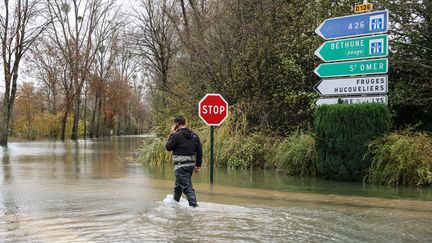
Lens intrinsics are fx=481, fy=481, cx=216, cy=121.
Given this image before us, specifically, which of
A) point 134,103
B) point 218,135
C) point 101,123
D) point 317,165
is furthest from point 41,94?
point 317,165

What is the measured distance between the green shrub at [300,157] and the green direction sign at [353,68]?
2009 mm

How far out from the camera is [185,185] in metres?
8.56

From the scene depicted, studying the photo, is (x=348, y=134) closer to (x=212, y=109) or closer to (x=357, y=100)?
(x=357, y=100)

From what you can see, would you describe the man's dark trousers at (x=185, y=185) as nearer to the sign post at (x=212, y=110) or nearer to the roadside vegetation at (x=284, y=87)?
the sign post at (x=212, y=110)

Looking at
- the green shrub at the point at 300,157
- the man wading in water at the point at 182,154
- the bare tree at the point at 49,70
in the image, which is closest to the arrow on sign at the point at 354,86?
the green shrub at the point at 300,157

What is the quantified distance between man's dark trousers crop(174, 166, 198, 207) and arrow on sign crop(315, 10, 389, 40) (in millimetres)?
6304

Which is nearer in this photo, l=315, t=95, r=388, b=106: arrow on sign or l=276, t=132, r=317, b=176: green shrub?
l=315, t=95, r=388, b=106: arrow on sign

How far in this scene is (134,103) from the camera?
83750mm

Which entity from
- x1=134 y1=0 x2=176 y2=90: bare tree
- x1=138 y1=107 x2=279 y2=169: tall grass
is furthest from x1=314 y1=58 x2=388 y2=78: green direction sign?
x1=134 y1=0 x2=176 y2=90: bare tree

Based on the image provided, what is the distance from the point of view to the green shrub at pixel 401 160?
11.4 meters

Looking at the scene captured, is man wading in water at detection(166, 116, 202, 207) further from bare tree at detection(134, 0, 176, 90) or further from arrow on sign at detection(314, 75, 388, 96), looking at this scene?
bare tree at detection(134, 0, 176, 90)

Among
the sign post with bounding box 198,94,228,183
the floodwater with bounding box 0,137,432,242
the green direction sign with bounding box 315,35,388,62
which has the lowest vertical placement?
the floodwater with bounding box 0,137,432,242

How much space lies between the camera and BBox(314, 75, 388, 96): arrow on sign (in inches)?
484

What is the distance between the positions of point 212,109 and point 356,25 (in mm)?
4337
